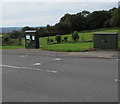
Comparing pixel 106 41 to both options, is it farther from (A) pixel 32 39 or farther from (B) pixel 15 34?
(B) pixel 15 34

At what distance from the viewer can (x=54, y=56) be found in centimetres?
1417

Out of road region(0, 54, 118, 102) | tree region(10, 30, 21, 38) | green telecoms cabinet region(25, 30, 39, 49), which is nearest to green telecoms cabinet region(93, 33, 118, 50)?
road region(0, 54, 118, 102)

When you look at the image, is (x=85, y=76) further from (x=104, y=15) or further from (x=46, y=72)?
(x=104, y=15)

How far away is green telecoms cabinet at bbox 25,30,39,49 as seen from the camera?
706 inches

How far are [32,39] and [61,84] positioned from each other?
11088 millimetres

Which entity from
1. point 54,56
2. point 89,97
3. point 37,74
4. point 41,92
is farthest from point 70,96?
point 54,56

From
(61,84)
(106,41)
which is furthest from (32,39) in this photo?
(61,84)

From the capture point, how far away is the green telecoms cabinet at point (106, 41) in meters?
14.6

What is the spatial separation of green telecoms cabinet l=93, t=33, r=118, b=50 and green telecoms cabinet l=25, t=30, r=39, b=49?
5.13 m

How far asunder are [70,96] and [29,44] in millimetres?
12636

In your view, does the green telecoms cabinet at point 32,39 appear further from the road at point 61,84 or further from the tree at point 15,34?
the tree at point 15,34

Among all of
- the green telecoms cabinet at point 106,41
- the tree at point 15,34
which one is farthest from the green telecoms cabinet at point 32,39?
the tree at point 15,34

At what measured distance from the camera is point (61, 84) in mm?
7402

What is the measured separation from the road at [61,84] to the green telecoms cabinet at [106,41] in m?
4.52
